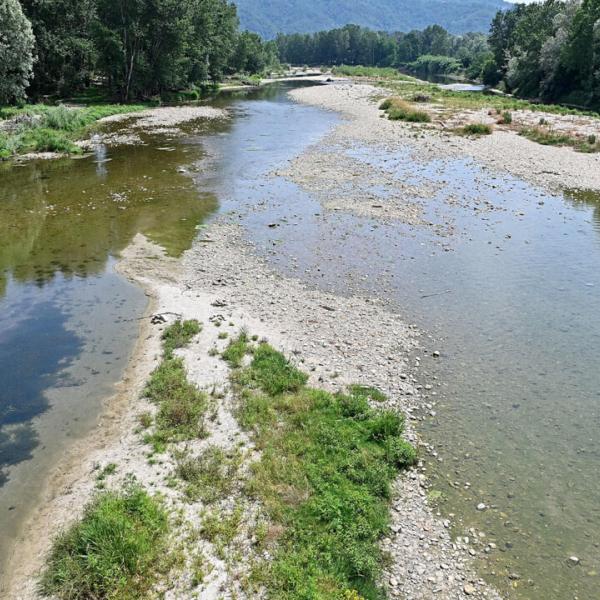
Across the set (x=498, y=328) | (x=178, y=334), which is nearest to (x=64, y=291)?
(x=178, y=334)

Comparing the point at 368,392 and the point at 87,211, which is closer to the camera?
the point at 368,392

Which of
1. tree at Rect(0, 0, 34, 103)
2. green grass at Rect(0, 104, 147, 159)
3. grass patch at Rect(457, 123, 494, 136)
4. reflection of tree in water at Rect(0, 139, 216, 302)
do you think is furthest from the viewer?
grass patch at Rect(457, 123, 494, 136)

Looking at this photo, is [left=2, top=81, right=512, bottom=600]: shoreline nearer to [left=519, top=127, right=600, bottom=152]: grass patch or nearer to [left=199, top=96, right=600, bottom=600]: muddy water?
[left=199, top=96, right=600, bottom=600]: muddy water

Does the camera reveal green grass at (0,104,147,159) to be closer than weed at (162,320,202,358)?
No

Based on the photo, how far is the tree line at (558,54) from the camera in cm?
8212

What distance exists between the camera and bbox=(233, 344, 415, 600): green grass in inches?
369

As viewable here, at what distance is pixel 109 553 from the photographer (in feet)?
30.7

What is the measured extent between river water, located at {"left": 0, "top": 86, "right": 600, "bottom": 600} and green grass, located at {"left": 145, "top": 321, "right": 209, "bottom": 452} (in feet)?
5.52

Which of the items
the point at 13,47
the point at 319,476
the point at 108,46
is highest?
the point at 108,46

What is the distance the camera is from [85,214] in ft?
101

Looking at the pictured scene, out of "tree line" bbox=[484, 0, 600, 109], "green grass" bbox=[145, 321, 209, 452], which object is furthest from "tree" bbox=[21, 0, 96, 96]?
"tree line" bbox=[484, 0, 600, 109]

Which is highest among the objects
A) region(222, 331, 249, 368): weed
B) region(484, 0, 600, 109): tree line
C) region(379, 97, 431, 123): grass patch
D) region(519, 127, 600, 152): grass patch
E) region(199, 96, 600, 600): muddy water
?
region(484, 0, 600, 109): tree line

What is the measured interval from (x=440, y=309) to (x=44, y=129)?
45563mm

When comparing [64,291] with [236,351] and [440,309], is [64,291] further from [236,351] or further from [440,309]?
[440,309]
